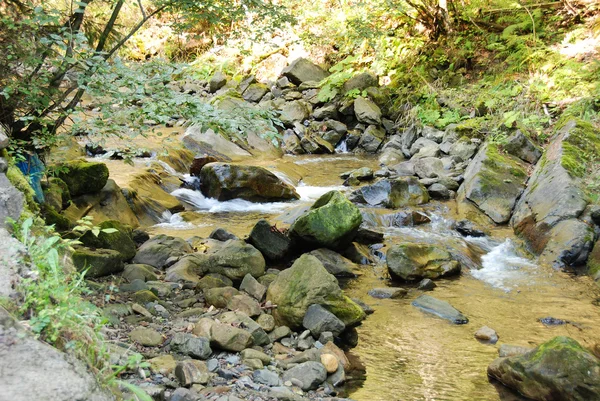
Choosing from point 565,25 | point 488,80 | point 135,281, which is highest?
point 565,25

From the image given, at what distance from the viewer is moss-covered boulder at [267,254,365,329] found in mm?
5230

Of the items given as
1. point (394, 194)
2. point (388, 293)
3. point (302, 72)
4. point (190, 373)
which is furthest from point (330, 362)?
point (302, 72)

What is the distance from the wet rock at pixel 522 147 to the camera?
424 inches

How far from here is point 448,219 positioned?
951 cm

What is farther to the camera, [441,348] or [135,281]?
[135,281]

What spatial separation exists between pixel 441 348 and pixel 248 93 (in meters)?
15.6

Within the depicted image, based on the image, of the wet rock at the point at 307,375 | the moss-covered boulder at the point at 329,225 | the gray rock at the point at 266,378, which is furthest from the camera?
the moss-covered boulder at the point at 329,225

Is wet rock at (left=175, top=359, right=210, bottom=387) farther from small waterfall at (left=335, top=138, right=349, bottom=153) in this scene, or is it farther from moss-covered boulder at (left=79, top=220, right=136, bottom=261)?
small waterfall at (left=335, top=138, right=349, bottom=153)

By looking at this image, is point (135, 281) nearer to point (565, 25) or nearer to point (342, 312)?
point (342, 312)

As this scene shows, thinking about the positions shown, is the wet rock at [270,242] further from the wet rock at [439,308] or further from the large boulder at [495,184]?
the large boulder at [495,184]

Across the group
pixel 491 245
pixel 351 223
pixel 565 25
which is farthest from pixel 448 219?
pixel 565 25

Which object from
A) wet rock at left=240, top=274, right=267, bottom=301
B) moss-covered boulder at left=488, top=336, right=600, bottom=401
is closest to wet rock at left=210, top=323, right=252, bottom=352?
wet rock at left=240, top=274, right=267, bottom=301

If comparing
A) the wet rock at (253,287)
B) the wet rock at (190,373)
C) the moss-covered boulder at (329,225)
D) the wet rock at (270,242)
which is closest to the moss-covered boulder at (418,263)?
the moss-covered boulder at (329,225)

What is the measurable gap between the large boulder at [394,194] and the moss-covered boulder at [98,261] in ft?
18.8
